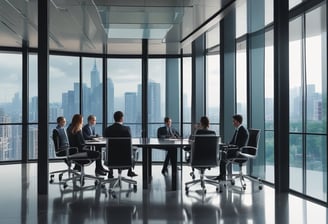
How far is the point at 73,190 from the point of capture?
648 cm

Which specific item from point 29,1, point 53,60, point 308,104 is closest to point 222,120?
point 308,104

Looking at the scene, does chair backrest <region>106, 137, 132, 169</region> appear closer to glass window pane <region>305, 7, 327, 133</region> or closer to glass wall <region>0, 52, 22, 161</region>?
glass window pane <region>305, 7, 327, 133</region>

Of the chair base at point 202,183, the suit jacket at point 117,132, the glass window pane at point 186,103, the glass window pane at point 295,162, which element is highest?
the glass window pane at point 186,103

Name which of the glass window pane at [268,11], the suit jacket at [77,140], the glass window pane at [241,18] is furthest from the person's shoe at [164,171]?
the glass window pane at [268,11]

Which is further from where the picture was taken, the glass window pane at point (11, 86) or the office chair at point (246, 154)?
the glass window pane at point (11, 86)

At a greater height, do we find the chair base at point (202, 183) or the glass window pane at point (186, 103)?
the glass window pane at point (186, 103)

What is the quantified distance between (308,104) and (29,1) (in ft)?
17.3

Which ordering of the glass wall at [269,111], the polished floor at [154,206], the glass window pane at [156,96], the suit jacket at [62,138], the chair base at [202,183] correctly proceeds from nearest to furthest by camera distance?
the polished floor at [154,206] < the chair base at [202,183] < the suit jacket at [62,138] < the glass wall at [269,111] < the glass window pane at [156,96]

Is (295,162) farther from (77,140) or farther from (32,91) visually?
(32,91)

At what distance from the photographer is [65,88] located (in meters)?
11.5

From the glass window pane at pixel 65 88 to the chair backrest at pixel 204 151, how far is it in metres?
6.37

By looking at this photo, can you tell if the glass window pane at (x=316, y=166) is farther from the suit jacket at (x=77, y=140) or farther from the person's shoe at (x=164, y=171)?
the suit jacket at (x=77, y=140)

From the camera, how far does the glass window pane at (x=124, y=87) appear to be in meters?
11.5

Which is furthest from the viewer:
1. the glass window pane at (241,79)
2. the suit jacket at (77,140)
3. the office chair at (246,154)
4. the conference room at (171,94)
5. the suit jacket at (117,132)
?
the glass window pane at (241,79)
